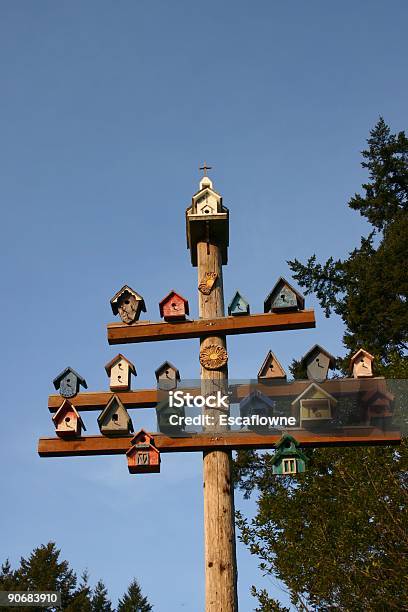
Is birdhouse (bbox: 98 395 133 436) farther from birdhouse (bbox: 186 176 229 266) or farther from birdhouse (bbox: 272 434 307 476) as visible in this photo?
birdhouse (bbox: 186 176 229 266)

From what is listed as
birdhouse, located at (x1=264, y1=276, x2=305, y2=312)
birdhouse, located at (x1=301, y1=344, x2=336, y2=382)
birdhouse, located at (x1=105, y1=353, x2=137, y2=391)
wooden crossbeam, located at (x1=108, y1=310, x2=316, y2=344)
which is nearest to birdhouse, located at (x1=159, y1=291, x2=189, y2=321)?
wooden crossbeam, located at (x1=108, y1=310, x2=316, y2=344)

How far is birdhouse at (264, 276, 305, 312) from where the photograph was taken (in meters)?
8.46

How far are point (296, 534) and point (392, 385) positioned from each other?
8246 mm

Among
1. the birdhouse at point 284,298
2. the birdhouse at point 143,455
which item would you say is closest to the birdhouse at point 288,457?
the birdhouse at point 143,455

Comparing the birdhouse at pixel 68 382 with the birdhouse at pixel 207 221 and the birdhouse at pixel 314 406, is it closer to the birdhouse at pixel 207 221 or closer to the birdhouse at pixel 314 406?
the birdhouse at pixel 207 221

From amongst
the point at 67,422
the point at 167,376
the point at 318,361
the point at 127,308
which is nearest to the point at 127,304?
the point at 127,308

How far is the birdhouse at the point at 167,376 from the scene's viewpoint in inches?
322

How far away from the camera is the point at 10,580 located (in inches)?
1748

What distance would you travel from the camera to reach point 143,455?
25.7ft

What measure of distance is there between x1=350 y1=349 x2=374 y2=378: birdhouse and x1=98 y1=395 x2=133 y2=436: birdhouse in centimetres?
238

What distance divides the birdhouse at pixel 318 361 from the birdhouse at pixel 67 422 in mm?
2407

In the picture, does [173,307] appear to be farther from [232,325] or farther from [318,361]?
[318,361]

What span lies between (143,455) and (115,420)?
516 millimetres

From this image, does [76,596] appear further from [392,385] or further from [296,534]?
[392,385]
